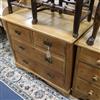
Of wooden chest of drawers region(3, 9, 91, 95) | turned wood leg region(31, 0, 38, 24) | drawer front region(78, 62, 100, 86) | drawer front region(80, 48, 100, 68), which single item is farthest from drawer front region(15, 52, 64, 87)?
turned wood leg region(31, 0, 38, 24)

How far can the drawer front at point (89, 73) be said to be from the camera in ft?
3.84

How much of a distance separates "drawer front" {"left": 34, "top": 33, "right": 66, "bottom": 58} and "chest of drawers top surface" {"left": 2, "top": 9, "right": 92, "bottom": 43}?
46mm

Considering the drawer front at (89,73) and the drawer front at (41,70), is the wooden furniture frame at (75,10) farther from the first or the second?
the drawer front at (41,70)

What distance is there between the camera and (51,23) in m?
1.36

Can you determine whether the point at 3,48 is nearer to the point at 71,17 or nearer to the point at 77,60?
the point at 71,17

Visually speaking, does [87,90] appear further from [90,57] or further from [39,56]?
[39,56]

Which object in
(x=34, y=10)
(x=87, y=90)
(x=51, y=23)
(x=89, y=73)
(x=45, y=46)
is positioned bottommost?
(x=87, y=90)

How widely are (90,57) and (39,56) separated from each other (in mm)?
535

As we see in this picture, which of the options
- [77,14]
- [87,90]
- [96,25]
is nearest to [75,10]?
[77,14]

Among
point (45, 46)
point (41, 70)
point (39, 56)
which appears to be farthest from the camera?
point (41, 70)

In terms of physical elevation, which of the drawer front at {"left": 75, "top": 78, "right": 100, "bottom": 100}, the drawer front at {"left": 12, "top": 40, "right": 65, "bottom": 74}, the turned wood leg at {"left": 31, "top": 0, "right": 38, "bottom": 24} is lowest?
the drawer front at {"left": 75, "top": 78, "right": 100, "bottom": 100}

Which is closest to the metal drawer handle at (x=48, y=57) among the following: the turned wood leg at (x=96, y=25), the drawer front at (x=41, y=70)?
the drawer front at (x=41, y=70)

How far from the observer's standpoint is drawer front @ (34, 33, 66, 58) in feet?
3.92

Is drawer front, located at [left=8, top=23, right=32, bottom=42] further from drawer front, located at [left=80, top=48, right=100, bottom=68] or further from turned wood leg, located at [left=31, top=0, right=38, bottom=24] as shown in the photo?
drawer front, located at [left=80, top=48, right=100, bottom=68]
